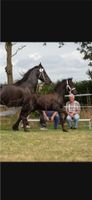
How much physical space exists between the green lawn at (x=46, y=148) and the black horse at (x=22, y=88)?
9.43ft

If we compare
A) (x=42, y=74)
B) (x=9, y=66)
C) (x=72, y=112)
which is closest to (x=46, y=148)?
(x=42, y=74)

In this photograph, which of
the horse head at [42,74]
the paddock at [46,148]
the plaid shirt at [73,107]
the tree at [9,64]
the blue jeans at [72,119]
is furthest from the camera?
the tree at [9,64]

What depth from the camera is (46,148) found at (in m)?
8.94

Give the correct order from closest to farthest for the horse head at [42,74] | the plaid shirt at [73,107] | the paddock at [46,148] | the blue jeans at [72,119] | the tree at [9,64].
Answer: the paddock at [46,148]
the horse head at [42,74]
the blue jeans at [72,119]
the plaid shirt at [73,107]
the tree at [9,64]

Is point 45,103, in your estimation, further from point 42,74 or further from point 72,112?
point 72,112

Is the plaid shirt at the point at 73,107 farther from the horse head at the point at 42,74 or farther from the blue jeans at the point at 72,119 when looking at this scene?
the horse head at the point at 42,74

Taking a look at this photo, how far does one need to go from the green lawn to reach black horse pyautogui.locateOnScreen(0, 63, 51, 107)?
113 inches

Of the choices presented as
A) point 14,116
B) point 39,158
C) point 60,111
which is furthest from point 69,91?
point 39,158

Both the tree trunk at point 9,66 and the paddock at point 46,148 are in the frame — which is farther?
the tree trunk at point 9,66

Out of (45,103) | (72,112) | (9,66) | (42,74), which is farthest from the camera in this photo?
(9,66)

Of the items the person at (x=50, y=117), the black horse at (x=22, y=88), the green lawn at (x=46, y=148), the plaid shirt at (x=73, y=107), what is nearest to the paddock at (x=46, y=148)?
the green lawn at (x=46, y=148)

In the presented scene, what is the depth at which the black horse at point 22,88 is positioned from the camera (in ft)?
45.2

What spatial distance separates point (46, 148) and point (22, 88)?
5173 mm
